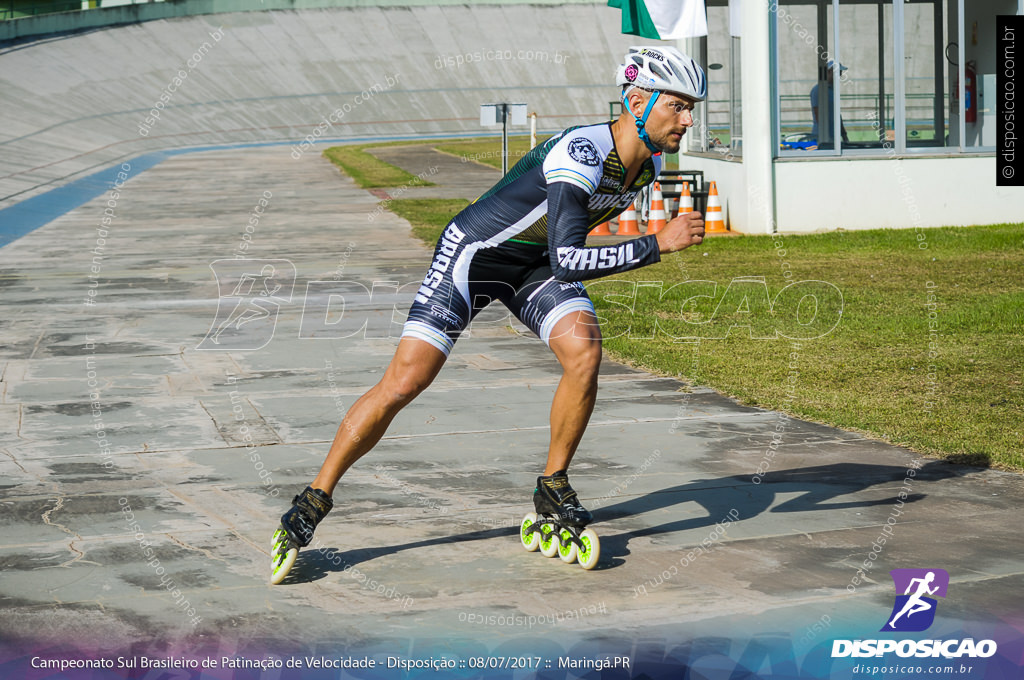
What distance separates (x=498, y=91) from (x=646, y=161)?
174 ft

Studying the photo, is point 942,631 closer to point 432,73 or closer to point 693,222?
point 693,222

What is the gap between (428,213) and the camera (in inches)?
877

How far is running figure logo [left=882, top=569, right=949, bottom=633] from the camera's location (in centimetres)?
426

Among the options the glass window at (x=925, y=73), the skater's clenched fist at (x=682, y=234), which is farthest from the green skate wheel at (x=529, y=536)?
the glass window at (x=925, y=73)

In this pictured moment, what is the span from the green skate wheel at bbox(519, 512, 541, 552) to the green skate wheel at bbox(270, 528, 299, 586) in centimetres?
100

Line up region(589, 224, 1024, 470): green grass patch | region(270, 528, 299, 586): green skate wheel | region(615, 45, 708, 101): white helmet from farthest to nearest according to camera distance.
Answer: region(589, 224, 1024, 470): green grass patch
region(615, 45, 708, 101): white helmet
region(270, 528, 299, 586): green skate wheel

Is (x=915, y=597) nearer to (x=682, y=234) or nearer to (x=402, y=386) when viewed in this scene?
(x=682, y=234)

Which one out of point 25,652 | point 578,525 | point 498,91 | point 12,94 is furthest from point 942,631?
point 498,91

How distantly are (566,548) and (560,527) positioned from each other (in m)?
0.10

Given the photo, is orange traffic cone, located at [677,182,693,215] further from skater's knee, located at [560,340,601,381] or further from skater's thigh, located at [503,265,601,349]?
skater's knee, located at [560,340,601,381]

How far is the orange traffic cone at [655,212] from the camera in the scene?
18703 mm

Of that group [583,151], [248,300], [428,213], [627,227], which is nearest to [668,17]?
[627,227]

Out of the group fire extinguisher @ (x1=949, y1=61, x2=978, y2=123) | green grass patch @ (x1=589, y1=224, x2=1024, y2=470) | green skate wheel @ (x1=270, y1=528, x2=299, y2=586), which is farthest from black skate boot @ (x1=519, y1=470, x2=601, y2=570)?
fire extinguisher @ (x1=949, y1=61, x2=978, y2=123)

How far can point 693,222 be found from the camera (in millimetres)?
4871
